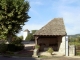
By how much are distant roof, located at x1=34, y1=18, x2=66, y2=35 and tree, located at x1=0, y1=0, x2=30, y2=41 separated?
346 centimetres

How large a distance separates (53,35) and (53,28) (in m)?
1.94

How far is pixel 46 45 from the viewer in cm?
3091

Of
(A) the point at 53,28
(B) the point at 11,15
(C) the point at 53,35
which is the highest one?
(B) the point at 11,15

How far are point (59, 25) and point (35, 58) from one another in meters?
9.28

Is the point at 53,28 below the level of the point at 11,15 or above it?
below

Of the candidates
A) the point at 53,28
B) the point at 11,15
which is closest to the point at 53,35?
the point at 53,28

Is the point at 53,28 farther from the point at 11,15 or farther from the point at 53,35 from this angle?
the point at 11,15

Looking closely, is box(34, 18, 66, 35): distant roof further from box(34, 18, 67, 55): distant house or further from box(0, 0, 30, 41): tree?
box(0, 0, 30, 41): tree

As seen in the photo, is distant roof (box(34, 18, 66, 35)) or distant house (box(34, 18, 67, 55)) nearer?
distant house (box(34, 18, 67, 55))

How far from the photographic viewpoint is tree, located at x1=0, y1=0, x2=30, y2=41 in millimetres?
26519

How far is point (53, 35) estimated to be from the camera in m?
26.3

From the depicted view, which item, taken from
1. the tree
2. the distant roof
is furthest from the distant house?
the tree

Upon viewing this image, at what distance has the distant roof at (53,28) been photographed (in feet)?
87.1

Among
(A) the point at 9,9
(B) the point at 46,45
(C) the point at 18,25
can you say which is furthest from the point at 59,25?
(A) the point at 9,9
